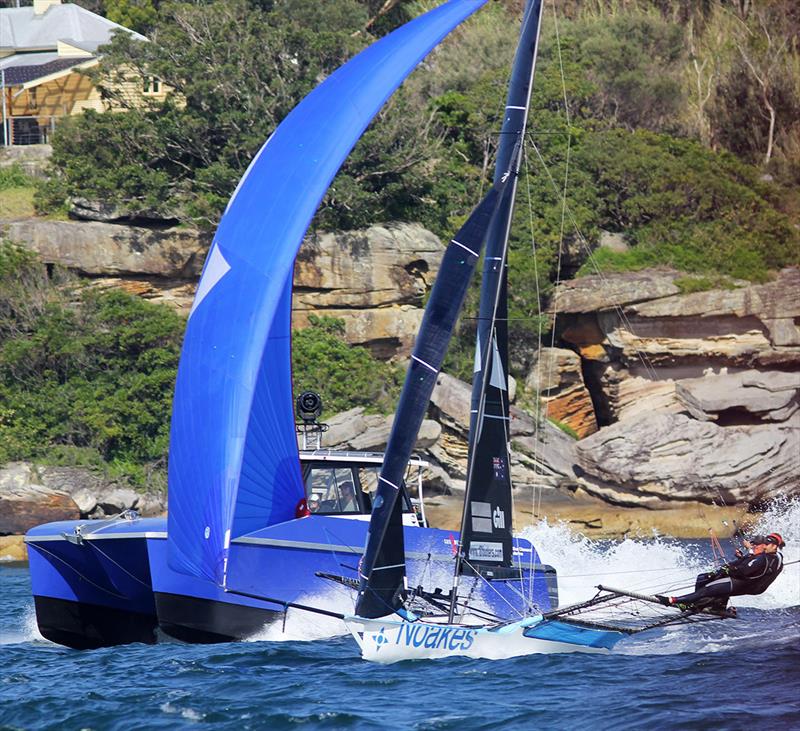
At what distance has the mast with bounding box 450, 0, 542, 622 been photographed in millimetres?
13094

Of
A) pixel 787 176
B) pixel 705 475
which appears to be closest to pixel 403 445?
pixel 705 475

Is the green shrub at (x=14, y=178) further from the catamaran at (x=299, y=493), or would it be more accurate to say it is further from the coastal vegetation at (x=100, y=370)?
the catamaran at (x=299, y=493)

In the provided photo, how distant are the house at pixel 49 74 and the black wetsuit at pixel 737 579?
94.4ft

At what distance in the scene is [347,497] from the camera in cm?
1545

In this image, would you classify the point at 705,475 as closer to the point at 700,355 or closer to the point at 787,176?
the point at 700,355

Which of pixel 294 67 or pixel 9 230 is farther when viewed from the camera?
pixel 294 67

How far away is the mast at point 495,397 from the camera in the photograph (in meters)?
13.1

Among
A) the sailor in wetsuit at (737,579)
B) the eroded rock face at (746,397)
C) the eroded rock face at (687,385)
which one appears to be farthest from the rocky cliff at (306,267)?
the sailor in wetsuit at (737,579)

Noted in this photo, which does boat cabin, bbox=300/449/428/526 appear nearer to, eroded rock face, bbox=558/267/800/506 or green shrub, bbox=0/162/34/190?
eroded rock face, bbox=558/267/800/506

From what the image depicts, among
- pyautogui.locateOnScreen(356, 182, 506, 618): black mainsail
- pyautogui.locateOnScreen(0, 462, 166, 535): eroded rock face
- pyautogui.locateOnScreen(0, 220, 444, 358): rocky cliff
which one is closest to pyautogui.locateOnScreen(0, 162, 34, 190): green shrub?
pyautogui.locateOnScreen(0, 220, 444, 358): rocky cliff

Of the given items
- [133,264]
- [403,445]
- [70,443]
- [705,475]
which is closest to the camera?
[403,445]

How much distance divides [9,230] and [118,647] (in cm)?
1868

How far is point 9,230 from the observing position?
30.7m

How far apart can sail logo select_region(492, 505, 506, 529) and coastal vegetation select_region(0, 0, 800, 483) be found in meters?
13.9
